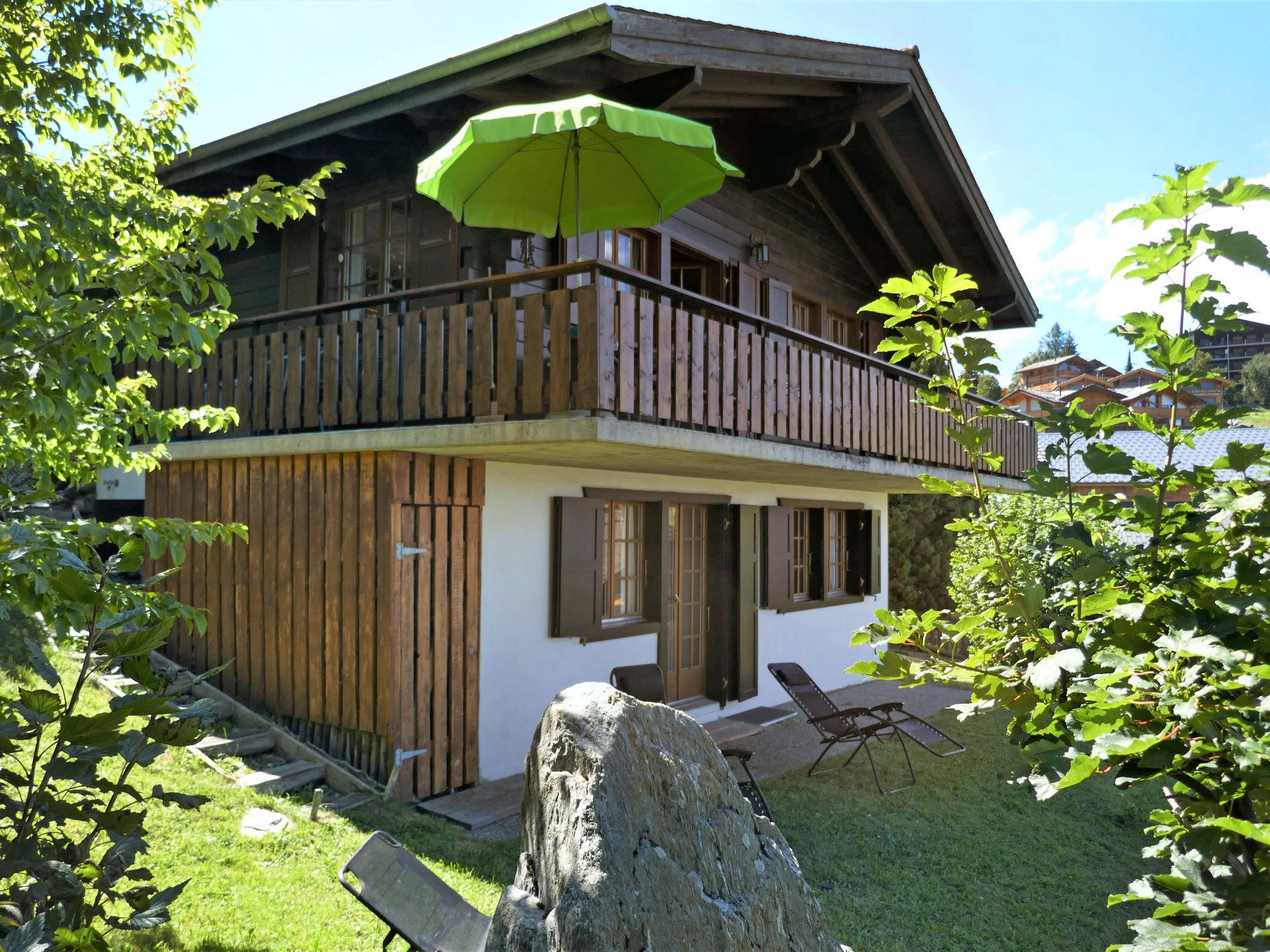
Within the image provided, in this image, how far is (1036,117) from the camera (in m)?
27.6

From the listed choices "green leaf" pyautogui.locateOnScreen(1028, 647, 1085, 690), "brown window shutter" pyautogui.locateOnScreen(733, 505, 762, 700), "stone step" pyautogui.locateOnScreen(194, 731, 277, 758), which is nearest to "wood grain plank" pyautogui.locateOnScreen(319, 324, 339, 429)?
"stone step" pyautogui.locateOnScreen(194, 731, 277, 758)

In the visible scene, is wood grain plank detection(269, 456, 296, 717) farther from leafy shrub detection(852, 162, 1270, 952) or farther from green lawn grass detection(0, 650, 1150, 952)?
leafy shrub detection(852, 162, 1270, 952)

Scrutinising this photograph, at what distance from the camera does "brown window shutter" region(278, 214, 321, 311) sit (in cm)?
860

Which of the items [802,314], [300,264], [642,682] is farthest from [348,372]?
[802,314]

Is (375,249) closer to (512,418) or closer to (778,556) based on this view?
(512,418)

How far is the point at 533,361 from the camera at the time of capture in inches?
225

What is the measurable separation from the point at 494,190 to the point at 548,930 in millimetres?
5317

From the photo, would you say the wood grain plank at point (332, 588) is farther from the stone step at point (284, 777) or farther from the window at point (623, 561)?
the window at point (623, 561)

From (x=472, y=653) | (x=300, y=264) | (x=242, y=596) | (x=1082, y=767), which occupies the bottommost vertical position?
(x=472, y=653)

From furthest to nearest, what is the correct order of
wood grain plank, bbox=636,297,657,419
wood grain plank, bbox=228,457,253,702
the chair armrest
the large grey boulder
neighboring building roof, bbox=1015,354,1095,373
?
neighboring building roof, bbox=1015,354,1095,373 < the chair armrest < wood grain plank, bbox=228,457,253,702 < wood grain plank, bbox=636,297,657,419 < the large grey boulder

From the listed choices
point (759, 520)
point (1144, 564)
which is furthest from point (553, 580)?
point (1144, 564)

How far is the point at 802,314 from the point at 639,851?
10156mm

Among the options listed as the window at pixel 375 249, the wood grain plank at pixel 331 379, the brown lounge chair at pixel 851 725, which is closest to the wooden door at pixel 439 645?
the wood grain plank at pixel 331 379

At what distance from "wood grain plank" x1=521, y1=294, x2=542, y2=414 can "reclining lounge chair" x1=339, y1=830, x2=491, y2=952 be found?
2.72 meters
